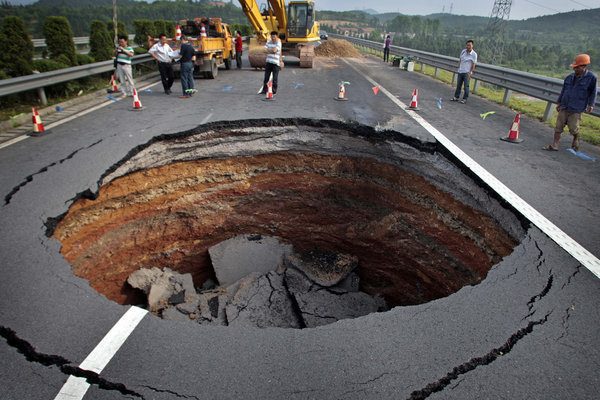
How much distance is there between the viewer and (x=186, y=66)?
998 centimetres

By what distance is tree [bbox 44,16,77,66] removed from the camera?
1105 cm

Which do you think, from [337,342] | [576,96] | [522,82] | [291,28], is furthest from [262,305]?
[291,28]

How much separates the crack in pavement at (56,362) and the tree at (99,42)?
1353cm

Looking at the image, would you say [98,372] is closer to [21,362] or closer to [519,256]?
[21,362]

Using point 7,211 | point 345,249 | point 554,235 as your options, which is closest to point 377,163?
point 345,249

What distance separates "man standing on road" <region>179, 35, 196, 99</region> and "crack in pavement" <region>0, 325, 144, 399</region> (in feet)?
28.5

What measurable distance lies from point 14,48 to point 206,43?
19.5 ft

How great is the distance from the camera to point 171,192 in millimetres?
6613

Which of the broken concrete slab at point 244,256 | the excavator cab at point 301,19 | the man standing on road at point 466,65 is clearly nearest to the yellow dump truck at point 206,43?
the excavator cab at point 301,19

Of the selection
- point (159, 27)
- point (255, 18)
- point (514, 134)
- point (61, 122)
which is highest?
point (255, 18)

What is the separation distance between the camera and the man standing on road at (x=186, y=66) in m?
9.73

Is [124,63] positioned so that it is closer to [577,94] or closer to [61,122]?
[61,122]

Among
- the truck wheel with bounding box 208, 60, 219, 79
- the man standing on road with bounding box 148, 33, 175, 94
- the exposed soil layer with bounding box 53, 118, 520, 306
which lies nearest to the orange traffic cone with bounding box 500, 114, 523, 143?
the exposed soil layer with bounding box 53, 118, 520, 306

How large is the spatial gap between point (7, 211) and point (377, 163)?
Answer: 581cm
